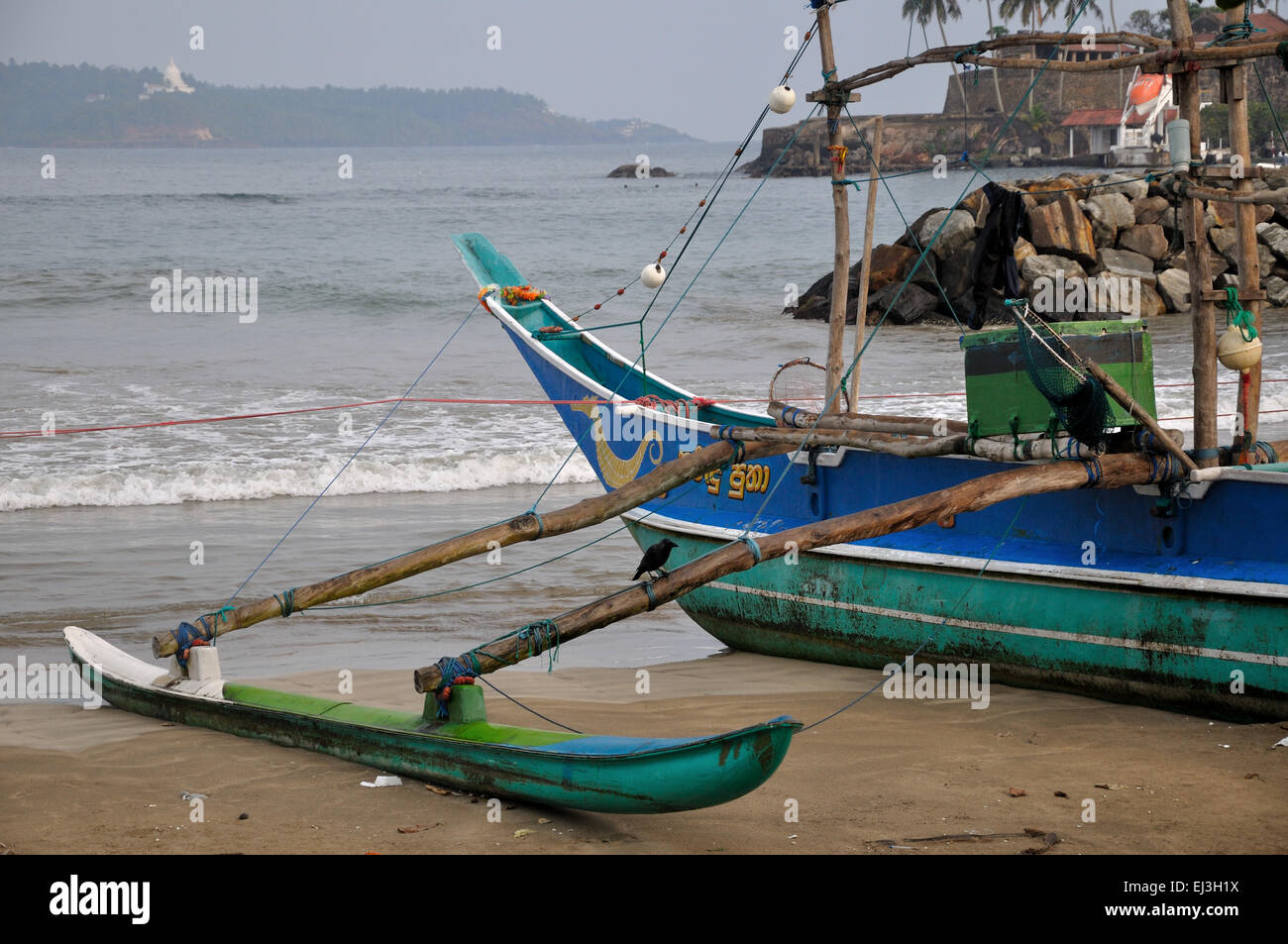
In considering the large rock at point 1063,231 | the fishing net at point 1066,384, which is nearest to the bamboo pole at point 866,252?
the fishing net at point 1066,384

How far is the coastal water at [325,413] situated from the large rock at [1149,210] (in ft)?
10.2

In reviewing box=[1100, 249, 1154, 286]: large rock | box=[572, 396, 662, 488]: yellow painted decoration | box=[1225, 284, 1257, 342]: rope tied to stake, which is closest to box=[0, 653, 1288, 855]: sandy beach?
box=[1225, 284, 1257, 342]: rope tied to stake

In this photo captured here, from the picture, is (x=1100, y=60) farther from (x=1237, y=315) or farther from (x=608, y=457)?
(x=608, y=457)

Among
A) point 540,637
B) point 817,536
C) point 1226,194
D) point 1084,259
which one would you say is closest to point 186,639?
point 540,637

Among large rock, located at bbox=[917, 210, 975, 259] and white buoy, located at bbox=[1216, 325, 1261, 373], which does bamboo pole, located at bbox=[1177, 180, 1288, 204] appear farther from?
large rock, located at bbox=[917, 210, 975, 259]

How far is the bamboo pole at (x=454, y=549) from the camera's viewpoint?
6754mm

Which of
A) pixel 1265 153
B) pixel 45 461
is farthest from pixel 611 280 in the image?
pixel 1265 153

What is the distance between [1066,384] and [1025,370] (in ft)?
1.33

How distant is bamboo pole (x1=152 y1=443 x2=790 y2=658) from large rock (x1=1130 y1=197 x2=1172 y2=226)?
2240 centimetres

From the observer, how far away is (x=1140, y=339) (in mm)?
6590

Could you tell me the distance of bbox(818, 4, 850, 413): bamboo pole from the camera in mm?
8469

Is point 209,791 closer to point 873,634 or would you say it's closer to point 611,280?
point 873,634

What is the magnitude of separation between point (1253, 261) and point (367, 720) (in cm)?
511

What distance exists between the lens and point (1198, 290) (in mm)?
6777
